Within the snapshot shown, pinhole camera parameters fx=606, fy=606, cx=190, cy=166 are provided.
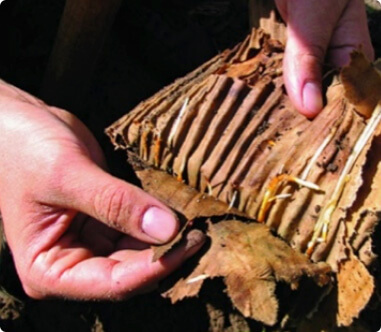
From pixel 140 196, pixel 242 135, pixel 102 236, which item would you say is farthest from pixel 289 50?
pixel 102 236

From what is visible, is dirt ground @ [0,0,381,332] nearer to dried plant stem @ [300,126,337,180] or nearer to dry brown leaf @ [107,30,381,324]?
dry brown leaf @ [107,30,381,324]

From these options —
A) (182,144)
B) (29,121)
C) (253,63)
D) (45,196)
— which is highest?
(253,63)

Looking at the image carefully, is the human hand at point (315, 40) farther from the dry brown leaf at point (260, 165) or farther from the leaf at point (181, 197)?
the leaf at point (181, 197)

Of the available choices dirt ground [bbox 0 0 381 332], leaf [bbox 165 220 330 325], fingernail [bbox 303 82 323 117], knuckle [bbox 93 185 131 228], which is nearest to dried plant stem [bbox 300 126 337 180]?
fingernail [bbox 303 82 323 117]

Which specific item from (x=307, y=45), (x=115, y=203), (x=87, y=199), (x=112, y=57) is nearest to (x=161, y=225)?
(x=115, y=203)

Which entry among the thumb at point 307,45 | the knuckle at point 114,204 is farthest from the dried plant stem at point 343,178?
the knuckle at point 114,204

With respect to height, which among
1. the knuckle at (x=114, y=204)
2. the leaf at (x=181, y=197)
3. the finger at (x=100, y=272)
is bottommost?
the finger at (x=100, y=272)

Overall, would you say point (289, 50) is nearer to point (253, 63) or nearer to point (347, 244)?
point (253, 63)
